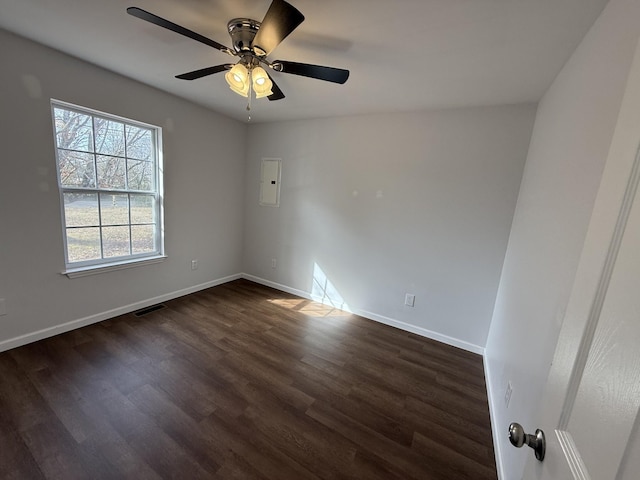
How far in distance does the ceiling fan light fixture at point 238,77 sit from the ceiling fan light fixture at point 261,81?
48mm

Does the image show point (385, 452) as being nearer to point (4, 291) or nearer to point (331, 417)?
point (331, 417)

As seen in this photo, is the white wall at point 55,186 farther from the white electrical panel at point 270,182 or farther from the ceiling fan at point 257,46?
the ceiling fan at point 257,46

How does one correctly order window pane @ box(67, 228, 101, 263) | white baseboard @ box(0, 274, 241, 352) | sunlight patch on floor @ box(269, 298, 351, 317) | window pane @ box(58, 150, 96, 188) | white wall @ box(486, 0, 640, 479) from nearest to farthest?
white wall @ box(486, 0, 640, 479) → white baseboard @ box(0, 274, 241, 352) → window pane @ box(58, 150, 96, 188) → window pane @ box(67, 228, 101, 263) → sunlight patch on floor @ box(269, 298, 351, 317)

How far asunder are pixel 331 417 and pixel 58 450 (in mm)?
1499

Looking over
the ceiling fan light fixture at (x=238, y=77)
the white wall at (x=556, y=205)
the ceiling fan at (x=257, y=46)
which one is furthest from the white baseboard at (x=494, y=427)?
the ceiling fan light fixture at (x=238, y=77)

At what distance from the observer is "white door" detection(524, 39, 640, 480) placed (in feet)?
1.32

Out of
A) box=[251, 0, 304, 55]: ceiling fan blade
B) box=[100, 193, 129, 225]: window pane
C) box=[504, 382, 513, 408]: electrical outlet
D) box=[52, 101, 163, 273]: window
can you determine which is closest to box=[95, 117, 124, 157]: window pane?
box=[52, 101, 163, 273]: window

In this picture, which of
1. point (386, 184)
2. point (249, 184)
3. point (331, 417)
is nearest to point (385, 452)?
point (331, 417)

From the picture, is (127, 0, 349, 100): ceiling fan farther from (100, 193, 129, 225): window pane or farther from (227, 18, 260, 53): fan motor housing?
(100, 193, 129, 225): window pane

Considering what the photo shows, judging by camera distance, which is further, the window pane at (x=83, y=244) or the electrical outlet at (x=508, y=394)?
the window pane at (x=83, y=244)

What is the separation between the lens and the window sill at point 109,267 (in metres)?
2.37

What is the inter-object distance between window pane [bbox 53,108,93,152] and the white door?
3.30 m

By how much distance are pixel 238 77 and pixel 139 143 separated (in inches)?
72.2

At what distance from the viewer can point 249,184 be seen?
3.94 m
